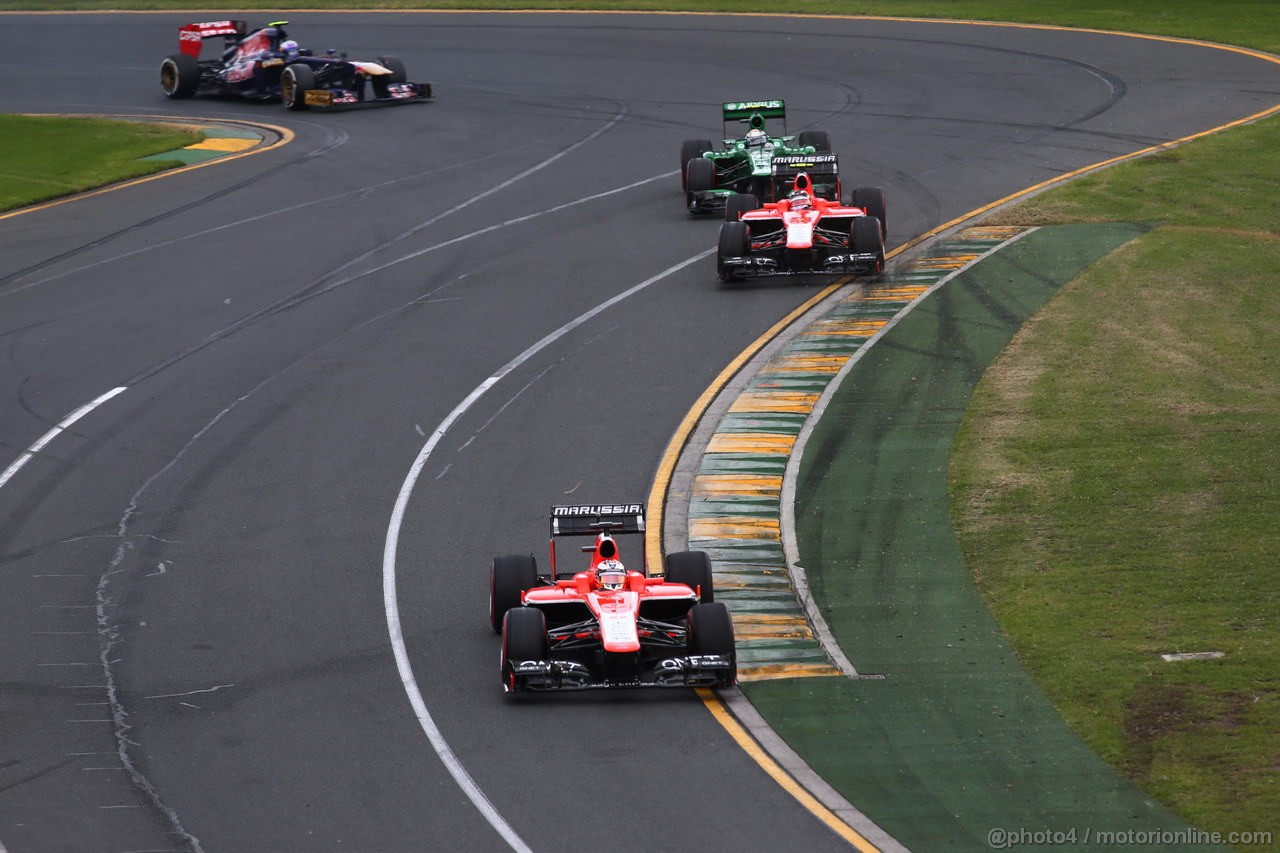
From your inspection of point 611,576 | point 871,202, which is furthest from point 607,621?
point 871,202

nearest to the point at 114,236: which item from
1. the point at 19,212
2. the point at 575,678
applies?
the point at 19,212

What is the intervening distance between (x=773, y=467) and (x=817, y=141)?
14.3 meters

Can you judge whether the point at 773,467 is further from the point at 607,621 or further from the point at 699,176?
the point at 699,176

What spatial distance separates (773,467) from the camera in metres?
22.5

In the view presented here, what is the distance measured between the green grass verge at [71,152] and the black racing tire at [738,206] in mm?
16435

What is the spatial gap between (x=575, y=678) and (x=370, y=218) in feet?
66.2

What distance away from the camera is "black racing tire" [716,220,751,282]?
29562mm

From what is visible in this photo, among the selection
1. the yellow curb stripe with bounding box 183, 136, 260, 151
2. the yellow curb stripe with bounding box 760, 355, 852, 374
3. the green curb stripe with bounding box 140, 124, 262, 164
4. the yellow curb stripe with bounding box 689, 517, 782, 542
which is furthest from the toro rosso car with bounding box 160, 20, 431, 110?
the yellow curb stripe with bounding box 689, 517, 782, 542

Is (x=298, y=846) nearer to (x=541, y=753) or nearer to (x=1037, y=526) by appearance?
(x=541, y=753)

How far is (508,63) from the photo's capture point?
50844 millimetres

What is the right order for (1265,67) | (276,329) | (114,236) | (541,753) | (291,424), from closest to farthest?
1. (541,753)
2. (291,424)
3. (276,329)
4. (114,236)
5. (1265,67)

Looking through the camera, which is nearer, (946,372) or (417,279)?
(946,372)

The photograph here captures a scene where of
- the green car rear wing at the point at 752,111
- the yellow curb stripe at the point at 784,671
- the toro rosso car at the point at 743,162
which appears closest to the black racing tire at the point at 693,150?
the toro rosso car at the point at 743,162

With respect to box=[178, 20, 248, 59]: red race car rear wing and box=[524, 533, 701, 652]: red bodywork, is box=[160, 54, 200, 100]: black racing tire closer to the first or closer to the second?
box=[178, 20, 248, 59]: red race car rear wing
